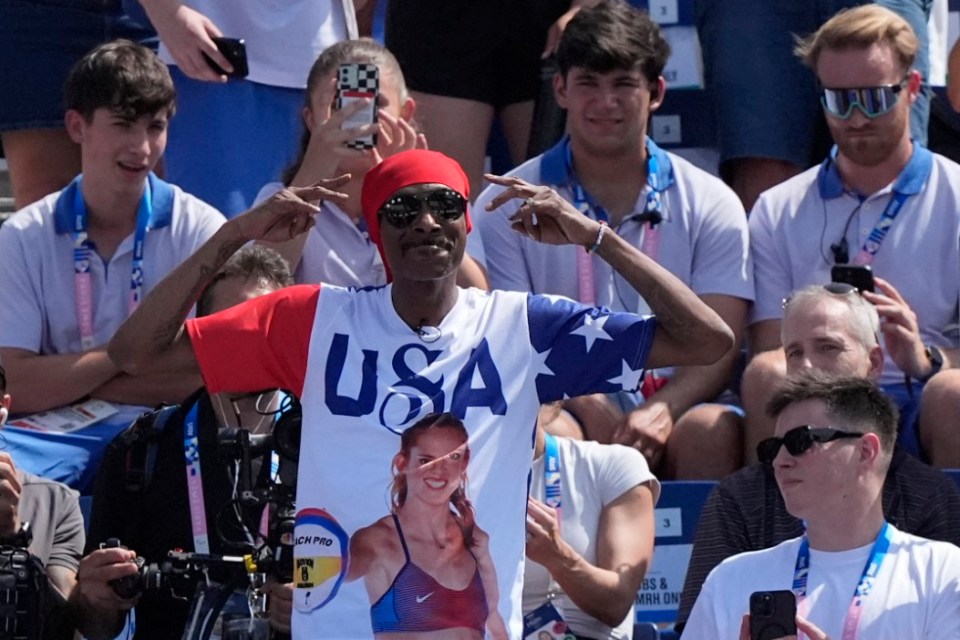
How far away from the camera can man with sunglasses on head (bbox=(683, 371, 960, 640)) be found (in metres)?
4.49

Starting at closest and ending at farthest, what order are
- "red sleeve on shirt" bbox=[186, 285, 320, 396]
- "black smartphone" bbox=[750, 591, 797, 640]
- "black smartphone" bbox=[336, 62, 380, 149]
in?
"black smartphone" bbox=[750, 591, 797, 640] < "red sleeve on shirt" bbox=[186, 285, 320, 396] < "black smartphone" bbox=[336, 62, 380, 149]

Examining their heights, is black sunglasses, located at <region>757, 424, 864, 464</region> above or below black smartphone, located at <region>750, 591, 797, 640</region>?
above

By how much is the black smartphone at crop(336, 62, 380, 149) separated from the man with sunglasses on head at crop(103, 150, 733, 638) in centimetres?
149

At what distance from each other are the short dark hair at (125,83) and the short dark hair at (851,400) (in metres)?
2.48

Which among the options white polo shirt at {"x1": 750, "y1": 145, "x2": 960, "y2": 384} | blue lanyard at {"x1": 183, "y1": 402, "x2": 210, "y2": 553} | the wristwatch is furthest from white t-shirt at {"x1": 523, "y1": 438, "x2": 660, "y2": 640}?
white polo shirt at {"x1": 750, "y1": 145, "x2": 960, "y2": 384}

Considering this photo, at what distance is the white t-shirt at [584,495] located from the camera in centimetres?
521

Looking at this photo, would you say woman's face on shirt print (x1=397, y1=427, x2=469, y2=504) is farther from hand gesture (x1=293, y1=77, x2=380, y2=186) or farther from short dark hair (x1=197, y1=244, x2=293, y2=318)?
hand gesture (x1=293, y1=77, x2=380, y2=186)

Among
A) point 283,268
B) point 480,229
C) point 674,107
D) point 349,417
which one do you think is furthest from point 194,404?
point 674,107

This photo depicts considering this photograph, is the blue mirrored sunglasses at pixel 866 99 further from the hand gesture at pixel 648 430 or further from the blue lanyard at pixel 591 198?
the hand gesture at pixel 648 430

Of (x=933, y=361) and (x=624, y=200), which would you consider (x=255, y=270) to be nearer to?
(x=624, y=200)

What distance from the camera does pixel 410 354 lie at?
447cm

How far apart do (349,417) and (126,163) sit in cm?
215

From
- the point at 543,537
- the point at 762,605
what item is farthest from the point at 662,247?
the point at 762,605

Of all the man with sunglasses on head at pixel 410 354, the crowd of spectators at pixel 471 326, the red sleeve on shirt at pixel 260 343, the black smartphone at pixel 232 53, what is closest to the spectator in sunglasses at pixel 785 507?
the crowd of spectators at pixel 471 326
